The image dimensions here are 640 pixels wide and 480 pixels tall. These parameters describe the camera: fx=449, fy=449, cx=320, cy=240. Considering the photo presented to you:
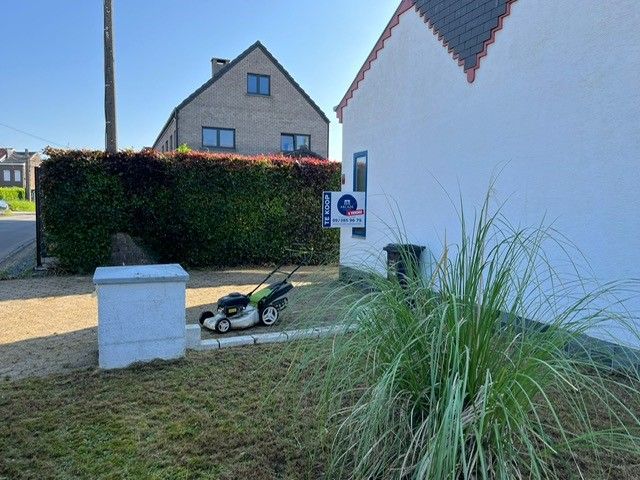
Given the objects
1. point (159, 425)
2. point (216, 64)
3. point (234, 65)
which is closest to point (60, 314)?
point (159, 425)

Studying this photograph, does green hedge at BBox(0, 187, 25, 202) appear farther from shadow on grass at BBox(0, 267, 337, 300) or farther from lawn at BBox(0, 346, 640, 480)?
lawn at BBox(0, 346, 640, 480)

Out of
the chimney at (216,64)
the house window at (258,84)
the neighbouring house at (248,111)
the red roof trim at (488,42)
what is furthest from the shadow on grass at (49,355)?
the chimney at (216,64)

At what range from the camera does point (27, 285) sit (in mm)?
7836

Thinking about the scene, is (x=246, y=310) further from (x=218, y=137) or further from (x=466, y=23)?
(x=218, y=137)

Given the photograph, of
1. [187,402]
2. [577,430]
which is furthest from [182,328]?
[577,430]

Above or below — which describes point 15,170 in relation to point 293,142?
above

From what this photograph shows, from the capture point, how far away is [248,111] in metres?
22.3

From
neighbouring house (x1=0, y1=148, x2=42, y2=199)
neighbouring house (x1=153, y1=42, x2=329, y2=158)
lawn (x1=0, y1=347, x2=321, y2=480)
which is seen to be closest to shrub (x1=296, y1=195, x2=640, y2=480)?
lawn (x1=0, y1=347, x2=321, y2=480)

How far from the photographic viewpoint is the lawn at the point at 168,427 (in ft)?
7.59

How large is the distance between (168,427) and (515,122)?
14.3 ft

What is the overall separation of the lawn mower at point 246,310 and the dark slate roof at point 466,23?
11.2 ft

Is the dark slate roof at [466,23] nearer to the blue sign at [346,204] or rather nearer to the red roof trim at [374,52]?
the red roof trim at [374,52]

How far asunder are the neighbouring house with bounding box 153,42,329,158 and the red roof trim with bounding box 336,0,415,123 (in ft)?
42.8

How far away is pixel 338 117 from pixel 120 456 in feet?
25.1
